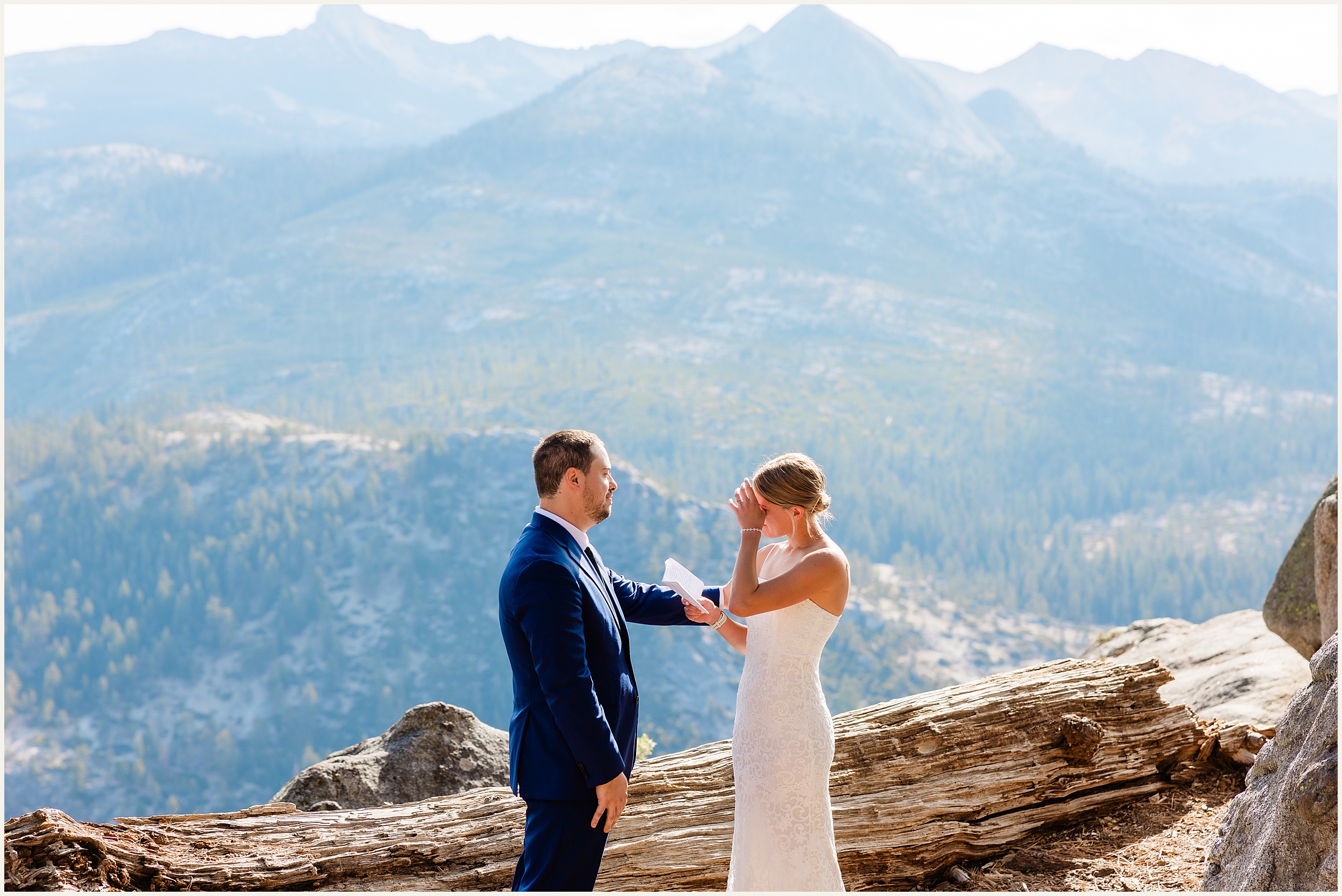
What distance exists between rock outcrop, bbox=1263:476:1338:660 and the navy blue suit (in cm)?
642

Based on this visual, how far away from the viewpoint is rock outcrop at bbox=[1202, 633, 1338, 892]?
4.46 meters

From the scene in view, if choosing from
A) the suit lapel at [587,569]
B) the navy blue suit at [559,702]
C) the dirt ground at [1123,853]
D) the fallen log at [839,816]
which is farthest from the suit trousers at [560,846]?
the dirt ground at [1123,853]

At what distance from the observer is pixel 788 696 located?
451cm

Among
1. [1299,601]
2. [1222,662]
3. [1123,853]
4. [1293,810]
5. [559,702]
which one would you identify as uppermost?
[559,702]

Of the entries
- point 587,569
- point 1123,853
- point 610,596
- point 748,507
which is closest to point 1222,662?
point 1123,853

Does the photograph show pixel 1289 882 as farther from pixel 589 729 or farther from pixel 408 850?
pixel 408 850

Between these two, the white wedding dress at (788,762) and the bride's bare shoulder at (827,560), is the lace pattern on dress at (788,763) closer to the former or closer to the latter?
the white wedding dress at (788,762)

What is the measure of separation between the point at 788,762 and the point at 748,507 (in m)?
1.15

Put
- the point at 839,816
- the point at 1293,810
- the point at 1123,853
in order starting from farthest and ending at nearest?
the point at 1123,853 < the point at 839,816 < the point at 1293,810

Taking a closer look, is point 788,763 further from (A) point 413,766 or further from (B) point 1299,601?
(B) point 1299,601

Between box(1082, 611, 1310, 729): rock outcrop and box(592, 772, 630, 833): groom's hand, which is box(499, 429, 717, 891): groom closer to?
box(592, 772, 630, 833): groom's hand

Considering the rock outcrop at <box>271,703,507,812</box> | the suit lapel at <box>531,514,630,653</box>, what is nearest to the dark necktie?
the suit lapel at <box>531,514,630,653</box>

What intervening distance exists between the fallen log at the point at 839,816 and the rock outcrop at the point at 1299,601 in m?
2.08

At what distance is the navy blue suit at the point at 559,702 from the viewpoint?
4121mm
